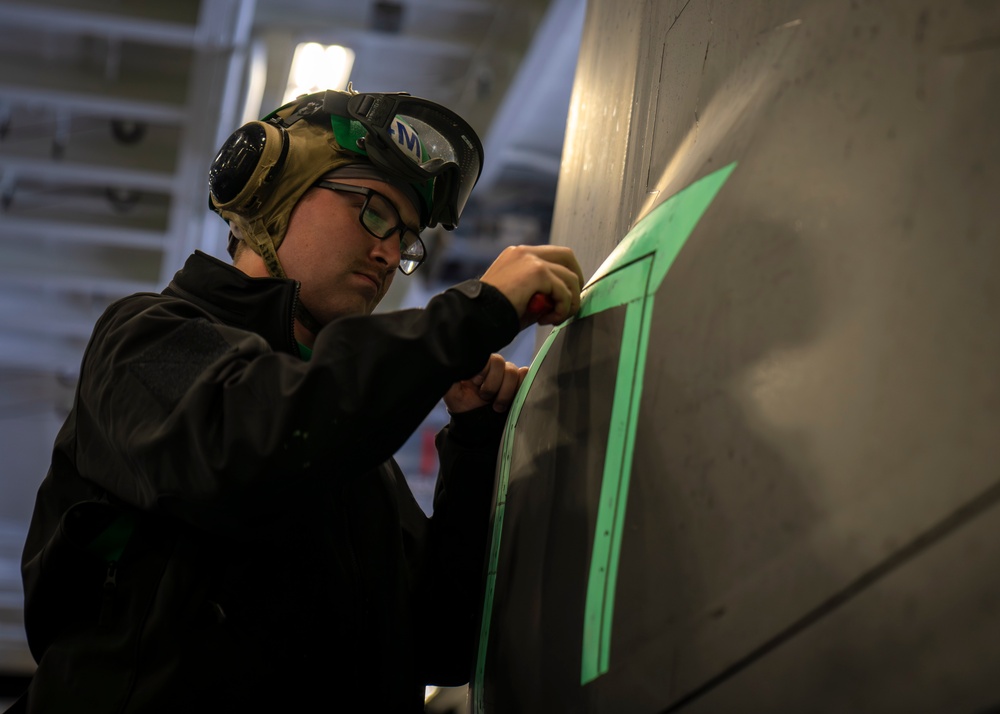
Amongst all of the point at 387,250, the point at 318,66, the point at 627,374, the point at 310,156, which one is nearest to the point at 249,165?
the point at 310,156

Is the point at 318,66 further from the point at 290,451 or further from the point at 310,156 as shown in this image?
the point at 290,451

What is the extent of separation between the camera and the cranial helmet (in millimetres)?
1764

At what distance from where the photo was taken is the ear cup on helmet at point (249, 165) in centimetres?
176

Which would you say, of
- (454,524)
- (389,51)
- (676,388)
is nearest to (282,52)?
(389,51)

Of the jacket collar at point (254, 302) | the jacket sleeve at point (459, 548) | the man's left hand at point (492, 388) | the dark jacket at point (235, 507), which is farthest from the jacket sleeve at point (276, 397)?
the jacket sleeve at point (459, 548)

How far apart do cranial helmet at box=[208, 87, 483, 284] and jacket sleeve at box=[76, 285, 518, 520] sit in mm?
466

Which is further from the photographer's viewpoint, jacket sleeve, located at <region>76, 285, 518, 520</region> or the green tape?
jacket sleeve, located at <region>76, 285, 518, 520</region>

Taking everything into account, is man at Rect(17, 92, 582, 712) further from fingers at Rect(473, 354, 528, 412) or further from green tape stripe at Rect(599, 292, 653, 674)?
green tape stripe at Rect(599, 292, 653, 674)

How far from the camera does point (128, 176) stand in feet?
19.5

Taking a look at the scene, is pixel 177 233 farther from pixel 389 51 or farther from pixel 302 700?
pixel 302 700

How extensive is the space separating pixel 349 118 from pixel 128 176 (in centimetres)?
455

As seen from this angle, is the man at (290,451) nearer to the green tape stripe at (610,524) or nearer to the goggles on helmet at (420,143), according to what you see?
the goggles on helmet at (420,143)

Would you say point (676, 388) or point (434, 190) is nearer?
point (676, 388)

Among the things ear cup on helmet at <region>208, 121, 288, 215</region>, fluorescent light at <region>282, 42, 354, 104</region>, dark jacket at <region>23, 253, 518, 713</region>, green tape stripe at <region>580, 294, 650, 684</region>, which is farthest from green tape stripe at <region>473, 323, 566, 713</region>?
fluorescent light at <region>282, 42, 354, 104</region>
